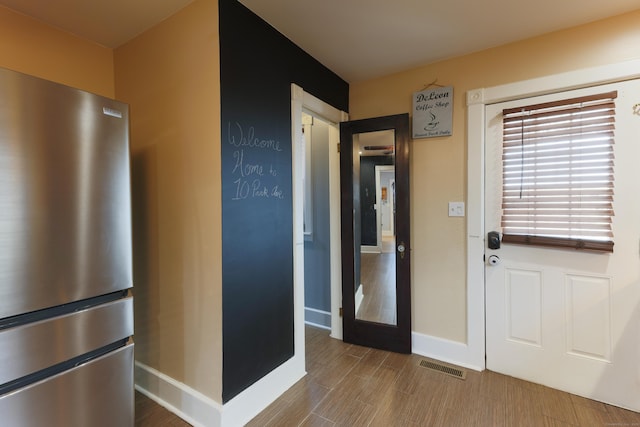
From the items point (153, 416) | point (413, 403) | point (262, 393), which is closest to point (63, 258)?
point (153, 416)

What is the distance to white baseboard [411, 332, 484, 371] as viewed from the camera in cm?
233

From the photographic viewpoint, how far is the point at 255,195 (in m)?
1.81

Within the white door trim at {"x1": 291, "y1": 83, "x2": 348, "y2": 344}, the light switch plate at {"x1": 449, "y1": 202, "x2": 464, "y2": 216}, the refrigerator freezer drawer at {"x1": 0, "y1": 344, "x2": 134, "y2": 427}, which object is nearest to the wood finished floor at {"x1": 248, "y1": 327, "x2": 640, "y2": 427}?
the white door trim at {"x1": 291, "y1": 83, "x2": 348, "y2": 344}

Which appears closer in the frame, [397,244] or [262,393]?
[262,393]

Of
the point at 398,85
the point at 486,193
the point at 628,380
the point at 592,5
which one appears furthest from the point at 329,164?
the point at 628,380

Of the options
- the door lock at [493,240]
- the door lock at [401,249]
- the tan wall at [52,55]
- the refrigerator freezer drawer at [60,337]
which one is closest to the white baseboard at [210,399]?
the refrigerator freezer drawer at [60,337]

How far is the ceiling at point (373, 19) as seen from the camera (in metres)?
1.71

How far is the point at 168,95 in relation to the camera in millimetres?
1843

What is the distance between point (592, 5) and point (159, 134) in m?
2.81

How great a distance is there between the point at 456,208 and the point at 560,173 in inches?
27.8

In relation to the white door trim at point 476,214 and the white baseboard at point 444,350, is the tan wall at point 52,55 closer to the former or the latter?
the white door trim at point 476,214

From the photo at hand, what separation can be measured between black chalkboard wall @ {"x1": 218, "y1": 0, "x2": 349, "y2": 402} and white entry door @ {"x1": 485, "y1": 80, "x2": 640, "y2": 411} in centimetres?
160

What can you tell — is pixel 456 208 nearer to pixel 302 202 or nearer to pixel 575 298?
pixel 575 298

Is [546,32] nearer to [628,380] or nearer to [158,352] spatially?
[628,380]
